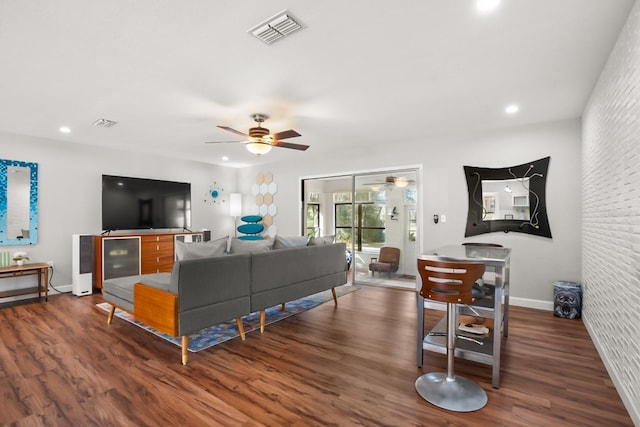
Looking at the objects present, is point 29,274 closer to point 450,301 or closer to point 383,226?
point 383,226

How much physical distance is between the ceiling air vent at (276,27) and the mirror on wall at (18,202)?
189 inches

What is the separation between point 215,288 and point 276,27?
2.12 metres

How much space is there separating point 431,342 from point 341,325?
3.93ft

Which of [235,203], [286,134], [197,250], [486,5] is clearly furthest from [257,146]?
[235,203]

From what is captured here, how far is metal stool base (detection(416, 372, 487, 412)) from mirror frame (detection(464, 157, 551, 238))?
273 cm

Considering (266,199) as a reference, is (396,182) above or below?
above

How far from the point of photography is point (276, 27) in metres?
2.14

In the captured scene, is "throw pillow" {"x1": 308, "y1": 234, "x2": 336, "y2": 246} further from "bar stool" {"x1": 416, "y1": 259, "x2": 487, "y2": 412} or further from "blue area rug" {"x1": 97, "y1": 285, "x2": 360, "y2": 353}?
"bar stool" {"x1": 416, "y1": 259, "x2": 487, "y2": 412}

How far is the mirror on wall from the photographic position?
4.65 meters

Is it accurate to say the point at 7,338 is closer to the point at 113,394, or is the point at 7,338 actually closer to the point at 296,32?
the point at 113,394

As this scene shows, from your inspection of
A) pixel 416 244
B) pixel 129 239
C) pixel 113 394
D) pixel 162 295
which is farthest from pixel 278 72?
pixel 129 239

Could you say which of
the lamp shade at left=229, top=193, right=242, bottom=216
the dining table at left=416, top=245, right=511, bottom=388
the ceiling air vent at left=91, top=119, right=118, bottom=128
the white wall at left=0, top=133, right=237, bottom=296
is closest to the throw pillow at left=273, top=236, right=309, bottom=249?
the dining table at left=416, top=245, right=511, bottom=388

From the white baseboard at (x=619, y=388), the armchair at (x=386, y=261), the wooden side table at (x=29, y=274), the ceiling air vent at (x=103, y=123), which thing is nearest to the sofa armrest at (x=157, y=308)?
the ceiling air vent at (x=103, y=123)

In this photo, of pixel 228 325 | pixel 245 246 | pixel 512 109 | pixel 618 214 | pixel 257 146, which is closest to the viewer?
pixel 618 214
